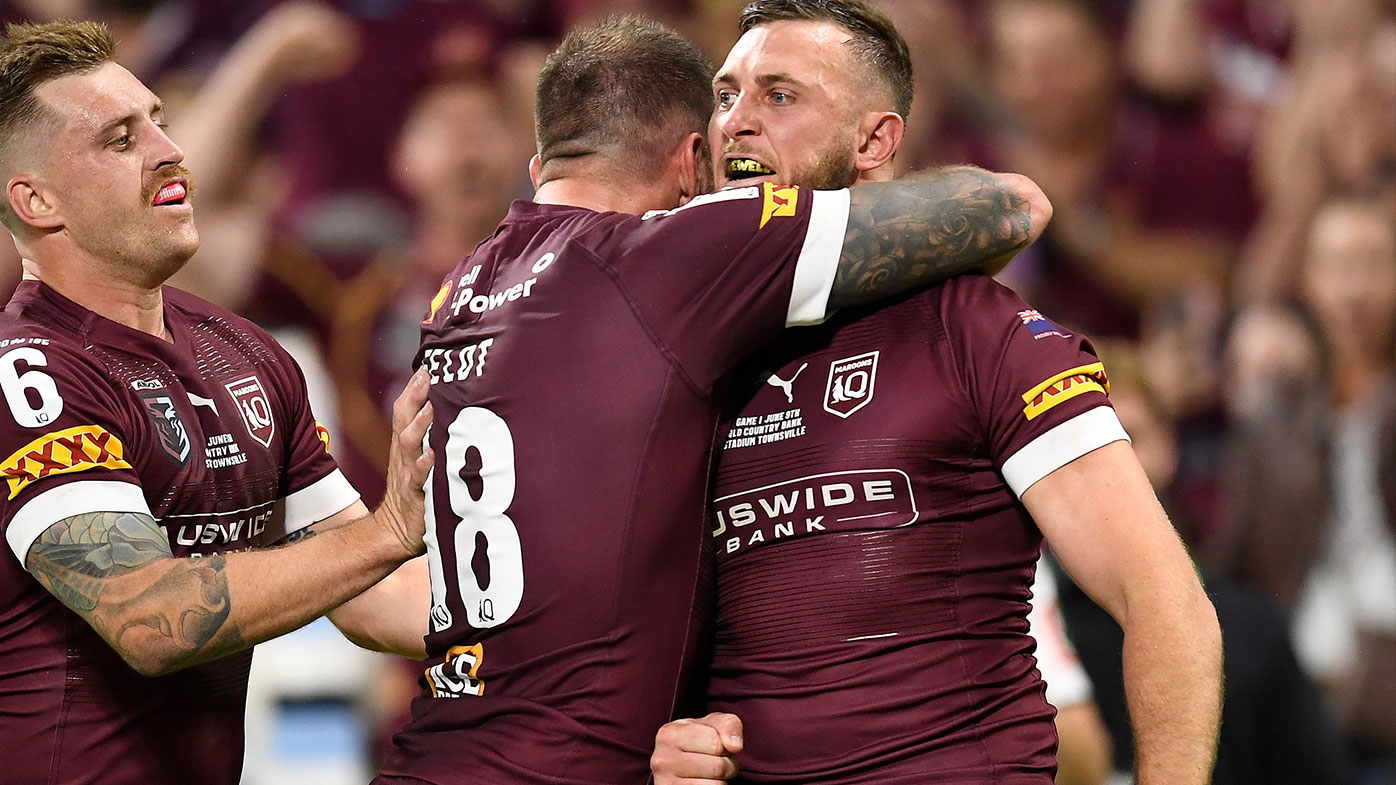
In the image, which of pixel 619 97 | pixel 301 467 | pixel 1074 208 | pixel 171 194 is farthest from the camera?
pixel 1074 208

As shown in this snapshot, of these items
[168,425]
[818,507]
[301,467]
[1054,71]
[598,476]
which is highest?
[1054,71]

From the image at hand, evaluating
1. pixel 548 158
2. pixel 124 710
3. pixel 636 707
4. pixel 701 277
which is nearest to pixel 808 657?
pixel 636 707

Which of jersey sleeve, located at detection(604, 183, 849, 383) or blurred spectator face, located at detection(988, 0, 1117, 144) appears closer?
jersey sleeve, located at detection(604, 183, 849, 383)

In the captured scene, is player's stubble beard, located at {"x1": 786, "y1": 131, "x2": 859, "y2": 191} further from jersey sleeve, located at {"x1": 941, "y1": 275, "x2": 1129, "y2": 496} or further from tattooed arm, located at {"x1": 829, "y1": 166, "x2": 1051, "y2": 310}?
jersey sleeve, located at {"x1": 941, "y1": 275, "x2": 1129, "y2": 496}

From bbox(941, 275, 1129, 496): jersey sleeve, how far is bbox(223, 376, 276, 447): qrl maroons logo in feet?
5.81

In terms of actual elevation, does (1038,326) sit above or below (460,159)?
below

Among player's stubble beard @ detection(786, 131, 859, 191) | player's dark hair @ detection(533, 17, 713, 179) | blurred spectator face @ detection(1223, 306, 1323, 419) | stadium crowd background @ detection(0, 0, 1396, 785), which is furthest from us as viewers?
blurred spectator face @ detection(1223, 306, 1323, 419)

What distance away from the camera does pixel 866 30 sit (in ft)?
12.4

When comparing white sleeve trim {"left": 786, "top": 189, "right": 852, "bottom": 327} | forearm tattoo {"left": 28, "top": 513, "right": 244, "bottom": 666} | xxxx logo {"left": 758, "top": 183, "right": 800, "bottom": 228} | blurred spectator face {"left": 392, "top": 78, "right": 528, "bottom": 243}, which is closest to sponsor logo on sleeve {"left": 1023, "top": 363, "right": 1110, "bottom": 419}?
white sleeve trim {"left": 786, "top": 189, "right": 852, "bottom": 327}

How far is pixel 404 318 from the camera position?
25.3 ft

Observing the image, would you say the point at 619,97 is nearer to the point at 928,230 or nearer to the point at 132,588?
the point at 928,230

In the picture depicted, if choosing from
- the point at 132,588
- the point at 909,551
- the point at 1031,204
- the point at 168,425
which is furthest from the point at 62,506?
the point at 1031,204

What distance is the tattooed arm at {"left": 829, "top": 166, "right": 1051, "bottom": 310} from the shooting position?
3.33m

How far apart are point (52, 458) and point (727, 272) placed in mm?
1531
